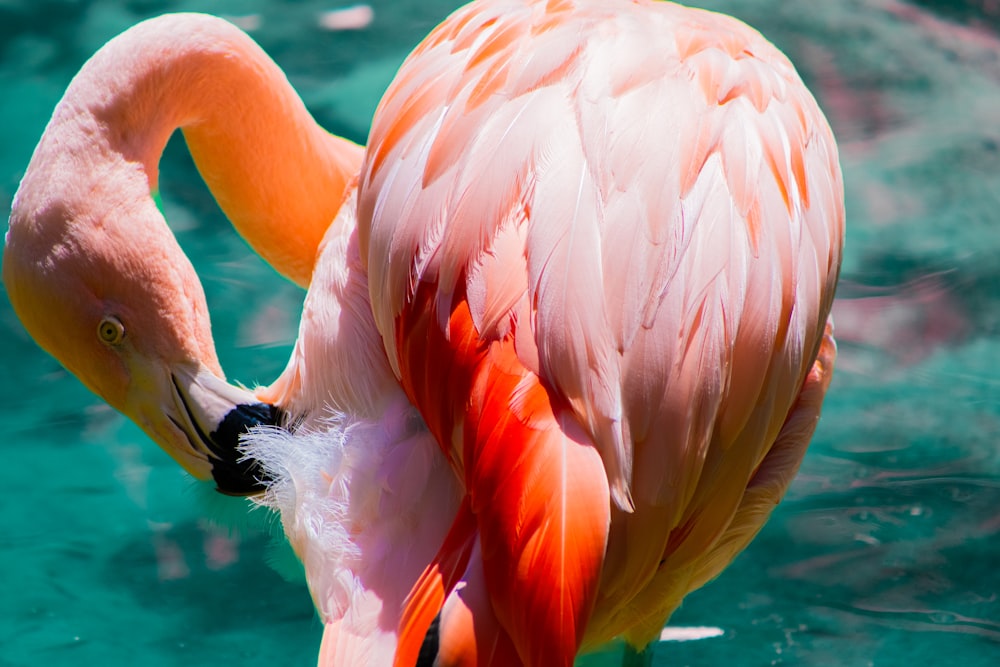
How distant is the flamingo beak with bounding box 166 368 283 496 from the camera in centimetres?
211

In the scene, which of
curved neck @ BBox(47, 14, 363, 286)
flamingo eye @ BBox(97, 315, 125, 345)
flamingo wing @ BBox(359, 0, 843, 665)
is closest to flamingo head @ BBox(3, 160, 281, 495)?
flamingo eye @ BBox(97, 315, 125, 345)

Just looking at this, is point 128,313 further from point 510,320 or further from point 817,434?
point 817,434

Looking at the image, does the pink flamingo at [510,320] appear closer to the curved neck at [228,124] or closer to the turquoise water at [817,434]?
the curved neck at [228,124]

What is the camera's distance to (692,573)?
191 cm

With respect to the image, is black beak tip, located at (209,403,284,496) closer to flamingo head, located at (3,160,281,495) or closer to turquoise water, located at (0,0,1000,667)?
flamingo head, located at (3,160,281,495)

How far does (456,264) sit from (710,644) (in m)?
1.24

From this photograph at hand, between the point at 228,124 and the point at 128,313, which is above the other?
the point at 228,124

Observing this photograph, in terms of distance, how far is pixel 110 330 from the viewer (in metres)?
2.08

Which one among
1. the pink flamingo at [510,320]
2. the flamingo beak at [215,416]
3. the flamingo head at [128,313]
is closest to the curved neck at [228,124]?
the pink flamingo at [510,320]

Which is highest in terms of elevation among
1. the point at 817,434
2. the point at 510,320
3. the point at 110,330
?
the point at 510,320

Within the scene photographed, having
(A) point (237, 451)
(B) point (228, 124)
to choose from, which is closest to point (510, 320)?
(A) point (237, 451)

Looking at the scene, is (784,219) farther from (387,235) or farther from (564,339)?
(387,235)

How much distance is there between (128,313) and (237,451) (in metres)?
0.32

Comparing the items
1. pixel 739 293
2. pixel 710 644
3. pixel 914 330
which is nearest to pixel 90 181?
pixel 739 293
